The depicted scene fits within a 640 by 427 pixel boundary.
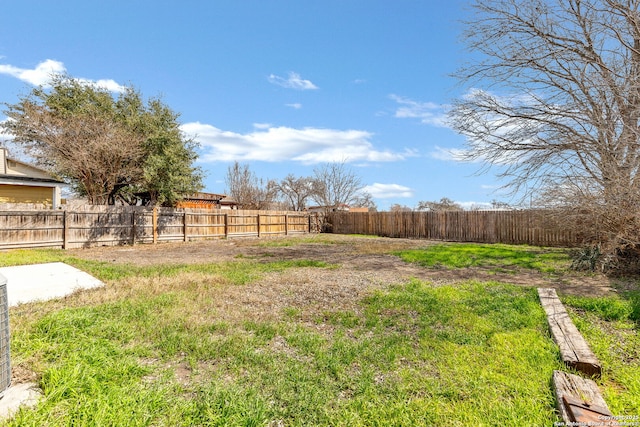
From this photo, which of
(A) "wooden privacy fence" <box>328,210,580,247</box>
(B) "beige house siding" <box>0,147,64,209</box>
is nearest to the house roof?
(B) "beige house siding" <box>0,147,64,209</box>

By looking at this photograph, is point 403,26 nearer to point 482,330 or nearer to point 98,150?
point 482,330

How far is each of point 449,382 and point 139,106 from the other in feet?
55.7

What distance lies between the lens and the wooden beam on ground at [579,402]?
165 cm

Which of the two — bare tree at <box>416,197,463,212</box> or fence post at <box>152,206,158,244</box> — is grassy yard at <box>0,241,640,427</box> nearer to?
fence post at <box>152,206,158,244</box>

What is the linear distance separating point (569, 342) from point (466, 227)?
13567 mm

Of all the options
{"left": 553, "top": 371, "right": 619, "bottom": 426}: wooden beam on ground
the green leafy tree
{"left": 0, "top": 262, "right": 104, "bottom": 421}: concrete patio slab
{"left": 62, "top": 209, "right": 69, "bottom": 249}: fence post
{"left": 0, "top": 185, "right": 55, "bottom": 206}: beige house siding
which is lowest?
{"left": 553, "top": 371, "right": 619, "bottom": 426}: wooden beam on ground

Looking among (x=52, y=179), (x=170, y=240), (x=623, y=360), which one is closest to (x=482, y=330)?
(x=623, y=360)

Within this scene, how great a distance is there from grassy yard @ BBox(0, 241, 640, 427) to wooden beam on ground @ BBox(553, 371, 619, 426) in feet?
0.30

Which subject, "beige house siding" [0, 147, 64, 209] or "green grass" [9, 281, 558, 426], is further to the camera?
"beige house siding" [0, 147, 64, 209]

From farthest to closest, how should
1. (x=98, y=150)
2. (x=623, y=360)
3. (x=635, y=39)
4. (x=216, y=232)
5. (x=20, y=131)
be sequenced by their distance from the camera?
(x=216, y=232), (x=20, y=131), (x=98, y=150), (x=635, y=39), (x=623, y=360)

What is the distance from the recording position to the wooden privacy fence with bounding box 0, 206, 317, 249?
10.2 metres

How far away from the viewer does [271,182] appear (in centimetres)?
2769

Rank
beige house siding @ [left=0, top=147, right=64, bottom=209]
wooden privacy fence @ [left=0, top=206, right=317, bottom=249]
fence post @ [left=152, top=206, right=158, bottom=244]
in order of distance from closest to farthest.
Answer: wooden privacy fence @ [left=0, top=206, right=317, bottom=249]
beige house siding @ [left=0, top=147, right=64, bottom=209]
fence post @ [left=152, top=206, right=158, bottom=244]

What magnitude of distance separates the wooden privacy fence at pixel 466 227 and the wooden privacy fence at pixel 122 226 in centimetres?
610
